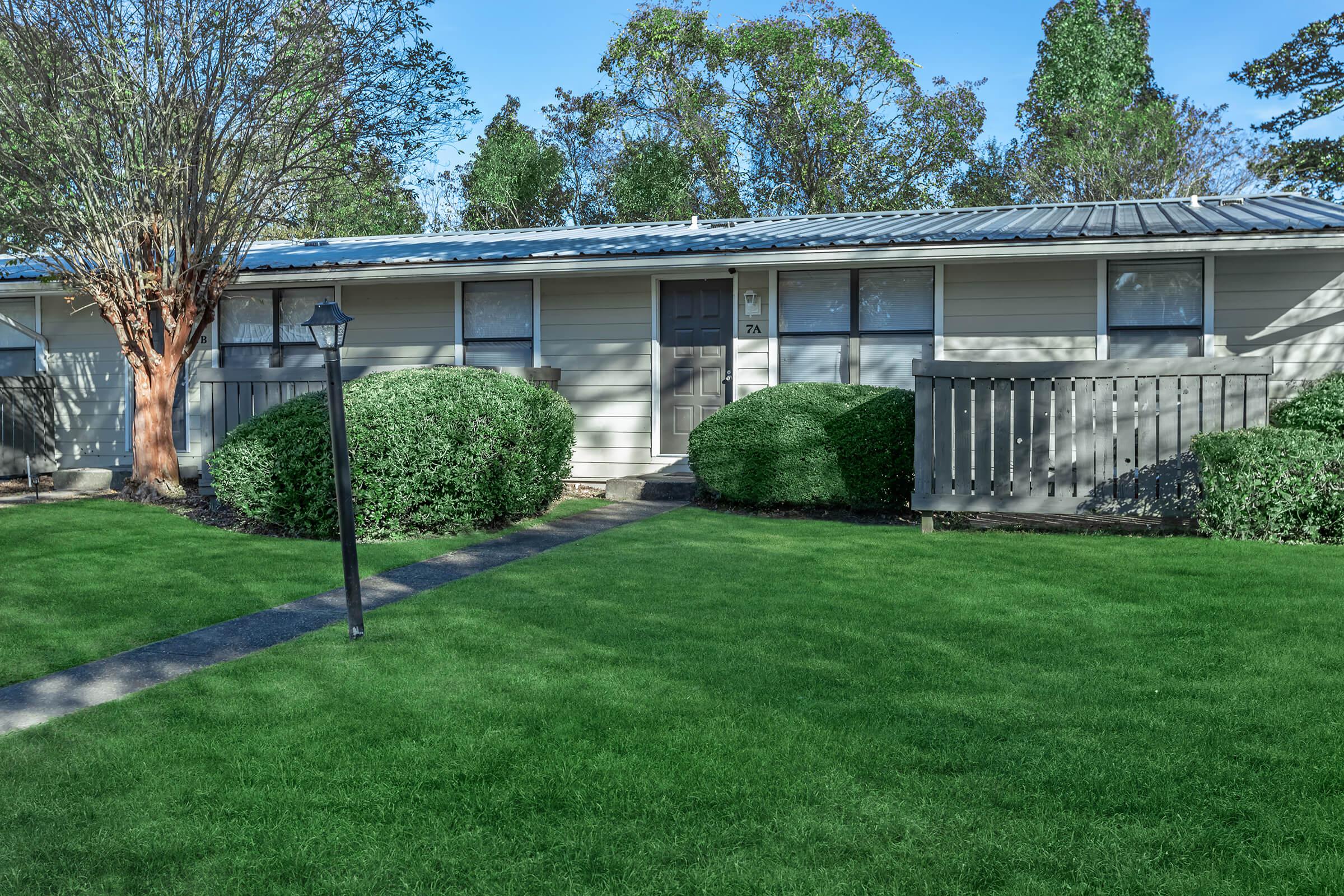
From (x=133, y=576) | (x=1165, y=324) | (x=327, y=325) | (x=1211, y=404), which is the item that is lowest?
(x=133, y=576)

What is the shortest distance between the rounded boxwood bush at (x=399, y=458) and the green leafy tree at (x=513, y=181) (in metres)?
19.7

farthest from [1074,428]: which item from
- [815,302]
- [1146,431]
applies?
[815,302]

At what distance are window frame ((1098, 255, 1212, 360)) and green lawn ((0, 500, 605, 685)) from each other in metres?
6.09

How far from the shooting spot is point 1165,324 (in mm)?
10805

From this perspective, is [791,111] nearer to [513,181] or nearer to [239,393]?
[513,181]

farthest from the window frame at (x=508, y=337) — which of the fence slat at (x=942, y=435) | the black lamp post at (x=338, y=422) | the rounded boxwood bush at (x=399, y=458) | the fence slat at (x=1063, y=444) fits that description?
the black lamp post at (x=338, y=422)

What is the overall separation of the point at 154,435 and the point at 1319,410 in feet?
38.0

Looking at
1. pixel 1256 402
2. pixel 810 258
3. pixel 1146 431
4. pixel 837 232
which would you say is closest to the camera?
pixel 1256 402

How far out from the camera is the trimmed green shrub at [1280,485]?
7527 millimetres

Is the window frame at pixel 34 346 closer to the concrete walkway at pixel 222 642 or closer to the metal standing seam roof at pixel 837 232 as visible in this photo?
the metal standing seam roof at pixel 837 232

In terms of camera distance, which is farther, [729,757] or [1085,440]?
[1085,440]

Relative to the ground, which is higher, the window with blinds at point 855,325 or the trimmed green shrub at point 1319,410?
the window with blinds at point 855,325

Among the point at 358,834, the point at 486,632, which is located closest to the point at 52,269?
the point at 486,632

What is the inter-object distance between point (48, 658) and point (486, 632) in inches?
79.6
